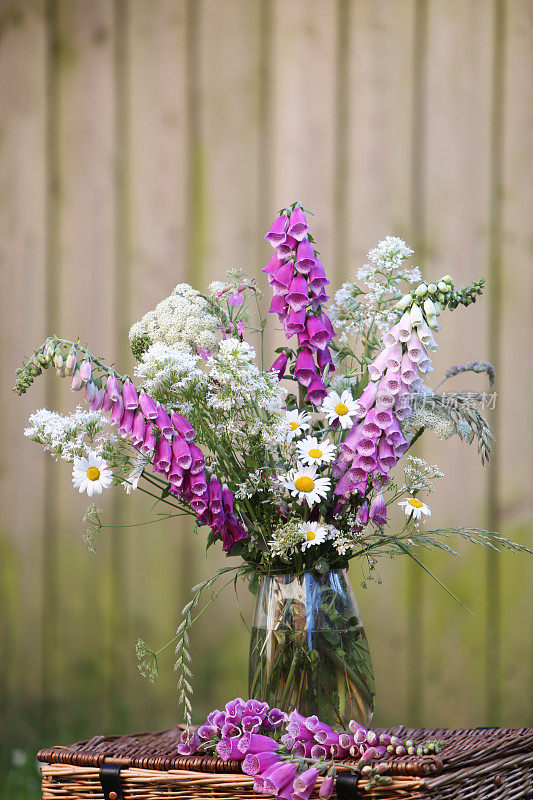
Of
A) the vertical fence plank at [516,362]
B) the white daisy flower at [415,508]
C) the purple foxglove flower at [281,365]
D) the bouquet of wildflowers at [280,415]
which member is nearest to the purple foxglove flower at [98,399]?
the bouquet of wildflowers at [280,415]

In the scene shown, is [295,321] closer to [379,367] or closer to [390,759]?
[379,367]

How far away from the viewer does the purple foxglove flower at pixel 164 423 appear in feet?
2.61

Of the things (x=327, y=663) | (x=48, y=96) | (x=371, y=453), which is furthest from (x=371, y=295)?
(x=48, y=96)

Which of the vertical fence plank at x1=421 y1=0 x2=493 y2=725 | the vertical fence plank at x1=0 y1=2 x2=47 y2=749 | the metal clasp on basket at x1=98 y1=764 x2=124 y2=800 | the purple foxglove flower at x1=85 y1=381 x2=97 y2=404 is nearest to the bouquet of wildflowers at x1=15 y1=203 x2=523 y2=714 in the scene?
the purple foxglove flower at x1=85 y1=381 x2=97 y2=404

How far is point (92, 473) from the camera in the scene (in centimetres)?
→ 83

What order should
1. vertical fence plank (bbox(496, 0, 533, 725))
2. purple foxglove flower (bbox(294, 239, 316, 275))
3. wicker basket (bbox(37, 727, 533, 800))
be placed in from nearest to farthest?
wicker basket (bbox(37, 727, 533, 800))
purple foxglove flower (bbox(294, 239, 316, 275))
vertical fence plank (bbox(496, 0, 533, 725))

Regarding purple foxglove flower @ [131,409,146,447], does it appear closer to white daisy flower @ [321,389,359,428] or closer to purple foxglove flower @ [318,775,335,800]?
white daisy flower @ [321,389,359,428]

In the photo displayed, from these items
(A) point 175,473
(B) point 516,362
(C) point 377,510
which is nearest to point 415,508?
(C) point 377,510

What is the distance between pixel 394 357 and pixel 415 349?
0.08ft

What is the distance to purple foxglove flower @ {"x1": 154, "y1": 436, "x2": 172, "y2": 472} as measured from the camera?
790 millimetres

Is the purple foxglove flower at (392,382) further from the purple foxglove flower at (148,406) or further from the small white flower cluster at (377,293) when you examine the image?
the purple foxglove flower at (148,406)

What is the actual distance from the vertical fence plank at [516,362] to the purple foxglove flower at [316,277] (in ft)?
2.85

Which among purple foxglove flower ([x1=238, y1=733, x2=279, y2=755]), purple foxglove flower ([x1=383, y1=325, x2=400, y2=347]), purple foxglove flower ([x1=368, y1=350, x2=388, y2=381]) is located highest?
purple foxglove flower ([x1=383, y1=325, x2=400, y2=347])

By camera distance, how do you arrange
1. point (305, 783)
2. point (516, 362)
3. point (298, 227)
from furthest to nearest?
point (516, 362), point (298, 227), point (305, 783)
